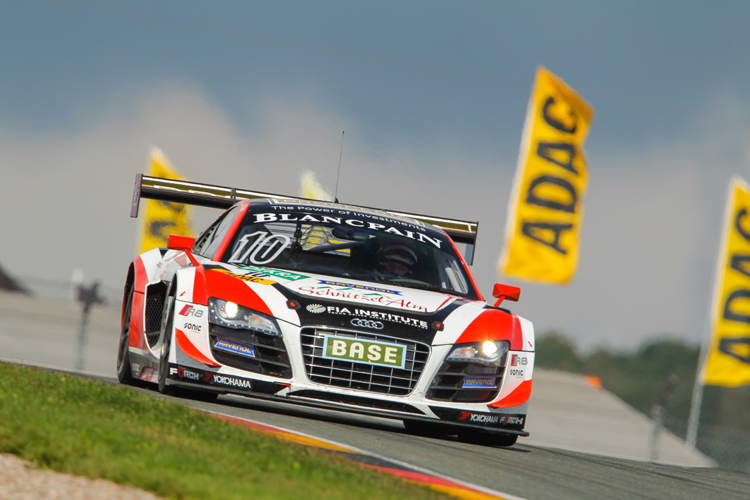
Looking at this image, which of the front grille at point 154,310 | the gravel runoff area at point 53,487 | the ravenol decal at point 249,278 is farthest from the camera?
the front grille at point 154,310

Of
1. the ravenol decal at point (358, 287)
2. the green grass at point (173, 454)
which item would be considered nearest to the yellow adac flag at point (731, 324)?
the ravenol decal at point (358, 287)

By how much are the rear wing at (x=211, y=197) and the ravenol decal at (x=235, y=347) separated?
282 cm

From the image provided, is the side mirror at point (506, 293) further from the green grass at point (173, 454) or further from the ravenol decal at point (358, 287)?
the green grass at point (173, 454)

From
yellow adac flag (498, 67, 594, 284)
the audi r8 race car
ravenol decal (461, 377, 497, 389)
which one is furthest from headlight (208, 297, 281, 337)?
yellow adac flag (498, 67, 594, 284)

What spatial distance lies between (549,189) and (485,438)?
1127 cm

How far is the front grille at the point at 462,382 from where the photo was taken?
590cm

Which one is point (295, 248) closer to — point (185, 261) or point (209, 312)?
point (185, 261)

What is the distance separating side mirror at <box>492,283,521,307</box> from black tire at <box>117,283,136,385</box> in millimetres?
2644

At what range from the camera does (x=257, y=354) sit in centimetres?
579

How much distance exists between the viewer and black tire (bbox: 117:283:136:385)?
7513mm

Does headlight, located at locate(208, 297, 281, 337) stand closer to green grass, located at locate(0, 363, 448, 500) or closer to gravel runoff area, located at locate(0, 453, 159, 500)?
A: green grass, located at locate(0, 363, 448, 500)

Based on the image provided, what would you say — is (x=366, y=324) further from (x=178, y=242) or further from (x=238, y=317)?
(x=178, y=242)

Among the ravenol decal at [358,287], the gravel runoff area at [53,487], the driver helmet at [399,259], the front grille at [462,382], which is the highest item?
the driver helmet at [399,259]

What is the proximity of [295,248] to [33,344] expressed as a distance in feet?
35.8
